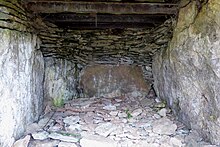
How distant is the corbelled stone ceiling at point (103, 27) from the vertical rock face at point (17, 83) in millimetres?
331

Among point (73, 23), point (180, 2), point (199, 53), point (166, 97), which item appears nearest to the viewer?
Answer: point (199, 53)

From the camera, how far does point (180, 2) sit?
257 centimetres

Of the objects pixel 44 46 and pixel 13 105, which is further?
pixel 44 46

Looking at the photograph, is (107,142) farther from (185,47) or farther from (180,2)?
(180,2)

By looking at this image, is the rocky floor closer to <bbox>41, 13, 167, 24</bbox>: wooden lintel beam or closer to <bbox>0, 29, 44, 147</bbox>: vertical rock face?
<bbox>0, 29, 44, 147</bbox>: vertical rock face

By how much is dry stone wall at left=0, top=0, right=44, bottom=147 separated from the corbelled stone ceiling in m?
0.29

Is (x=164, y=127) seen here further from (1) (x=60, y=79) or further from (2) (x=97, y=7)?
(1) (x=60, y=79)

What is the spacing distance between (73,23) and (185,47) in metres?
1.37

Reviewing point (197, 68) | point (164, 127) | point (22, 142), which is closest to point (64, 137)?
point (22, 142)

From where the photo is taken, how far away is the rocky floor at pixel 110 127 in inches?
103

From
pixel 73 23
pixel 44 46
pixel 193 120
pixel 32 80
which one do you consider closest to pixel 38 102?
pixel 32 80

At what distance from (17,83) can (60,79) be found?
1.61 m

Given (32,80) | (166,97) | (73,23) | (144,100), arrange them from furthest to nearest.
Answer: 1. (144,100)
2. (166,97)
3. (73,23)
4. (32,80)

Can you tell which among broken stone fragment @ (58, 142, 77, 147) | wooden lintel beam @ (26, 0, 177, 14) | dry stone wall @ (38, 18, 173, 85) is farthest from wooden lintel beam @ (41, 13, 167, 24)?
broken stone fragment @ (58, 142, 77, 147)
